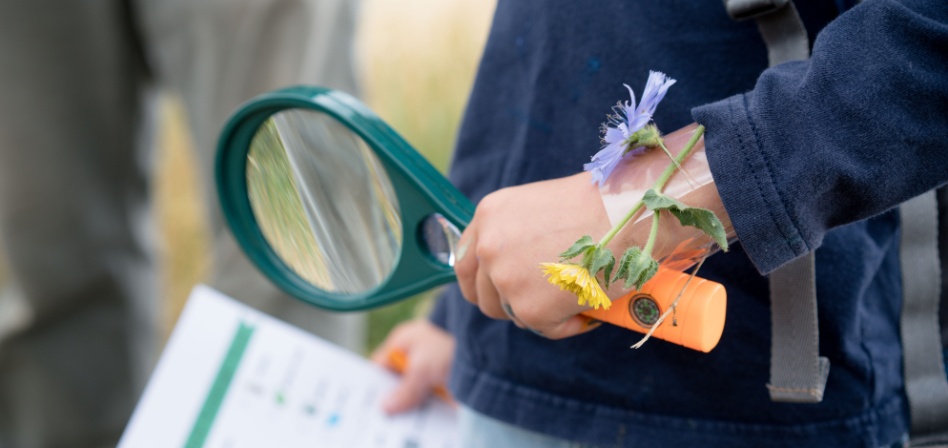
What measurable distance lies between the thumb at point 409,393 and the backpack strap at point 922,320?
1.62ft

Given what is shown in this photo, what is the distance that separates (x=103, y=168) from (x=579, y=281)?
1224 millimetres

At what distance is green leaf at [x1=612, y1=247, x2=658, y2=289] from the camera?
48cm

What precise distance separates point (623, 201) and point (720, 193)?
0.19 feet

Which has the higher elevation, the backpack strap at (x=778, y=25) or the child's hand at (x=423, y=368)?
the backpack strap at (x=778, y=25)

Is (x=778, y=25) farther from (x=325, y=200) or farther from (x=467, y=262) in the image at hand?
(x=325, y=200)

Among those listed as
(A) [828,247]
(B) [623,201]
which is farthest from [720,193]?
(A) [828,247]

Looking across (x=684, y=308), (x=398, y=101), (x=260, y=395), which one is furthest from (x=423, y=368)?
(x=398, y=101)

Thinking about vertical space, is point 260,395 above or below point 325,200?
below

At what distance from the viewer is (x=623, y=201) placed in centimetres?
53

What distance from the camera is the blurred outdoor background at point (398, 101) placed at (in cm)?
217

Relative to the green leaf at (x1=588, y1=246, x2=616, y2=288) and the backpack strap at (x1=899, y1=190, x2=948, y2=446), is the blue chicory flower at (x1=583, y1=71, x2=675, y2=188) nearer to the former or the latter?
the green leaf at (x1=588, y1=246, x2=616, y2=288)

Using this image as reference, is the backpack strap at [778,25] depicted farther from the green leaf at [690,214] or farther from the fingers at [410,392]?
the fingers at [410,392]

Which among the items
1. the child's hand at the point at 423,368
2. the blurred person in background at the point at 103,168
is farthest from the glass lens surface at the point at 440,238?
the blurred person in background at the point at 103,168

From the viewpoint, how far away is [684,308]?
1.71 feet
